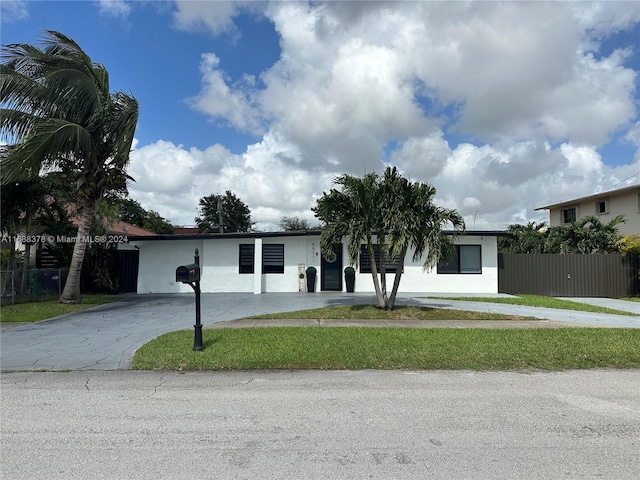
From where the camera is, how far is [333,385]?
5.67 m

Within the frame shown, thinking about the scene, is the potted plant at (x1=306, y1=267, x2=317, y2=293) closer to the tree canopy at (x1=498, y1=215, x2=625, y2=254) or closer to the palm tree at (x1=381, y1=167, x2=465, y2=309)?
the palm tree at (x1=381, y1=167, x2=465, y2=309)

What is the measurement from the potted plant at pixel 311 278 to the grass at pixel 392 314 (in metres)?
6.04

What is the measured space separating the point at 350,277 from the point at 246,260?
4.77 m

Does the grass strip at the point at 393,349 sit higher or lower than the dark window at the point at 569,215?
lower

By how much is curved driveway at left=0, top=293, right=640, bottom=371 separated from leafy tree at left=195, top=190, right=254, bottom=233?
138 ft

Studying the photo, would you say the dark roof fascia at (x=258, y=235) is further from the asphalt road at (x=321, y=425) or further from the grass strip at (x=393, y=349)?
the asphalt road at (x=321, y=425)

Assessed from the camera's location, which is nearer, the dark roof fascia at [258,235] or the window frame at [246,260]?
the dark roof fascia at [258,235]

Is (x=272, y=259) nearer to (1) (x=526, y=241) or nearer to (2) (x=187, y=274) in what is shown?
(2) (x=187, y=274)

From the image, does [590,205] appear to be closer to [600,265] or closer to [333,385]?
[600,265]


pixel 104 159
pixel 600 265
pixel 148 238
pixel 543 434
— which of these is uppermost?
pixel 104 159

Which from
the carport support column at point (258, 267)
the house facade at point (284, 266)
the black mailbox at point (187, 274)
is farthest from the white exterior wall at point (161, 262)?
the black mailbox at point (187, 274)

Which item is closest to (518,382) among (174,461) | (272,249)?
(174,461)

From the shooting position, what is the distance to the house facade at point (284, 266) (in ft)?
60.8

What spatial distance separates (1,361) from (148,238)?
11.7m
